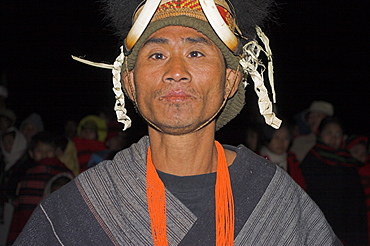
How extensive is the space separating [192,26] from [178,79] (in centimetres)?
28

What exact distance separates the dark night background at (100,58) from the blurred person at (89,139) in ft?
9.72

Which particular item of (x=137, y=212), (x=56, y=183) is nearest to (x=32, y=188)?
(x=56, y=183)

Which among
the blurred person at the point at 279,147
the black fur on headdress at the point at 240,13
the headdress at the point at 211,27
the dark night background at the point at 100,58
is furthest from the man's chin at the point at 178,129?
the dark night background at the point at 100,58

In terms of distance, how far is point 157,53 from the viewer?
2.39 metres

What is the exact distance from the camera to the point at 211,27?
7.93 ft

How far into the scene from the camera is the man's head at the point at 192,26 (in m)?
2.38

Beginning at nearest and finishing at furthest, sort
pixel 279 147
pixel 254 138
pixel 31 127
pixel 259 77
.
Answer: pixel 259 77 < pixel 279 147 < pixel 254 138 < pixel 31 127

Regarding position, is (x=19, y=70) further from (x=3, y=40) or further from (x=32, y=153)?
(x=32, y=153)

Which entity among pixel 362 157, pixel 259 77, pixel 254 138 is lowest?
pixel 254 138

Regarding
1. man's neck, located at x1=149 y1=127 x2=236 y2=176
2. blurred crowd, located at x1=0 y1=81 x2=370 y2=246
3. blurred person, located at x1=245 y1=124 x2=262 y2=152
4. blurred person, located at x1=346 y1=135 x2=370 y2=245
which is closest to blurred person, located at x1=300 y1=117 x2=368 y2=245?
blurred crowd, located at x1=0 y1=81 x2=370 y2=246

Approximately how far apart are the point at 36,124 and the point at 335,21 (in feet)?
24.1

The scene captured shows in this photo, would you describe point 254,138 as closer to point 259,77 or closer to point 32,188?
point 32,188

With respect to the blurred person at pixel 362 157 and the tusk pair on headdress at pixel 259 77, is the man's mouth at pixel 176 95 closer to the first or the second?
the tusk pair on headdress at pixel 259 77

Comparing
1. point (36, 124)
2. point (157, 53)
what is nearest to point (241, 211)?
point (157, 53)
